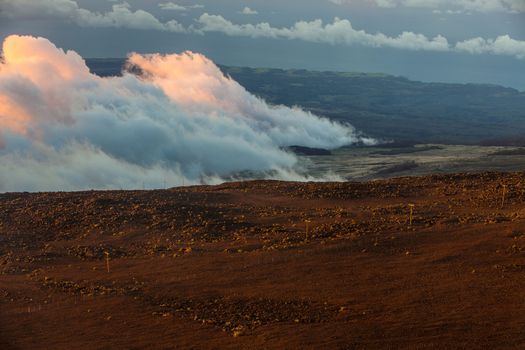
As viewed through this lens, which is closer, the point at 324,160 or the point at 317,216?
the point at 317,216

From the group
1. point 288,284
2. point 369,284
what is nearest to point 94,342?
point 288,284

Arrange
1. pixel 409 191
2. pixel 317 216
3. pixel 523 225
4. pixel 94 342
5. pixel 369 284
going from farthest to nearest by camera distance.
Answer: pixel 409 191
pixel 317 216
pixel 523 225
pixel 369 284
pixel 94 342

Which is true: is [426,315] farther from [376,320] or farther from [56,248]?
[56,248]

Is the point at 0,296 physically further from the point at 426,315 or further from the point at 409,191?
the point at 409,191

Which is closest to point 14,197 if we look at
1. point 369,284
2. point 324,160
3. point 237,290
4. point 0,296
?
point 0,296

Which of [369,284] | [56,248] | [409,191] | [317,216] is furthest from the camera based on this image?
[409,191]

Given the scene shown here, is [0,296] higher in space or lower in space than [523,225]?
lower
